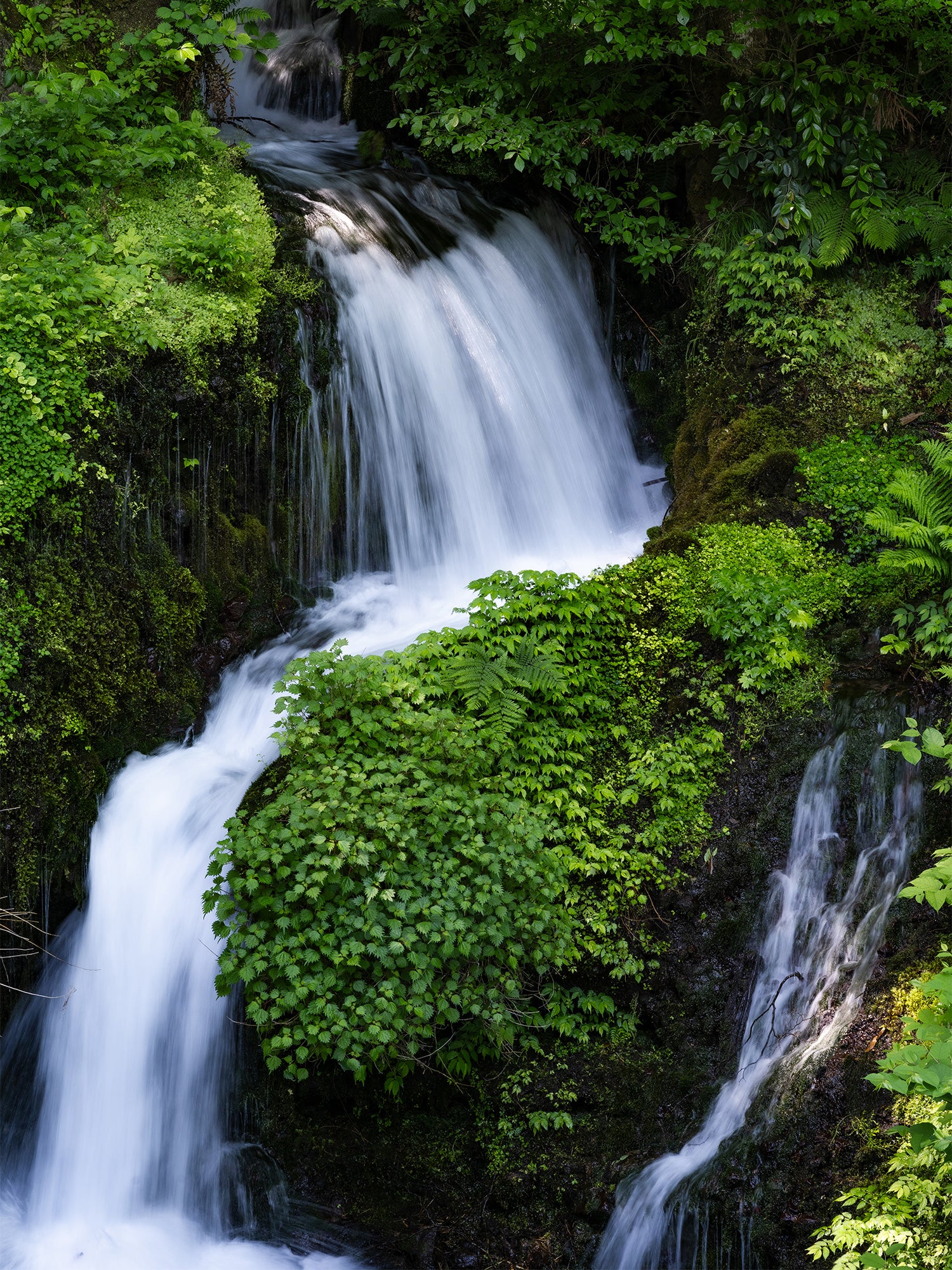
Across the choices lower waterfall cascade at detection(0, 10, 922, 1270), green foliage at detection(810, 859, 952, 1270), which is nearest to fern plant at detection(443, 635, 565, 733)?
lower waterfall cascade at detection(0, 10, 922, 1270)

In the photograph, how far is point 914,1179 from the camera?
368 cm

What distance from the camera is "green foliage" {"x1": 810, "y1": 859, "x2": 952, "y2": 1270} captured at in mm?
3014

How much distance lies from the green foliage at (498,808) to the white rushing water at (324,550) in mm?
510

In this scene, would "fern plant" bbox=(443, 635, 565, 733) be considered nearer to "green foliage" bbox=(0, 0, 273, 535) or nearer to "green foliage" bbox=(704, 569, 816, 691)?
"green foliage" bbox=(704, 569, 816, 691)

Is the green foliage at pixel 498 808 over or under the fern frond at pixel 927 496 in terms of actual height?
under

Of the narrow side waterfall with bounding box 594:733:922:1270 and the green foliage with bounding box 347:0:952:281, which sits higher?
the green foliage with bounding box 347:0:952:281

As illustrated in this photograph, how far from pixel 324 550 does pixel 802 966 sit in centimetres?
426

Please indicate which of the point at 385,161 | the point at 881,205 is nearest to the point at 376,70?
the point at 385,161

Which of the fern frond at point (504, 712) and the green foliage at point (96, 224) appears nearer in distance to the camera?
the fern frond at point (504, 712)

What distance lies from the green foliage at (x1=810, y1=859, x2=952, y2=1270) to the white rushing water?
247 centimetres

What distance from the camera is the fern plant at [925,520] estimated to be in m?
5.41

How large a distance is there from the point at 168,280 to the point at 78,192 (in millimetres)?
997

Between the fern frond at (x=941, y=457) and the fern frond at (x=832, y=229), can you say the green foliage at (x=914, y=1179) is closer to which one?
the fern frond at (x=941, y=457)

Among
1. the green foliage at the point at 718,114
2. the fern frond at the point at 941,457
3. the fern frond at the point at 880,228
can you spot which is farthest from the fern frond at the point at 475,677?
the fern frond at the point at 880,228
